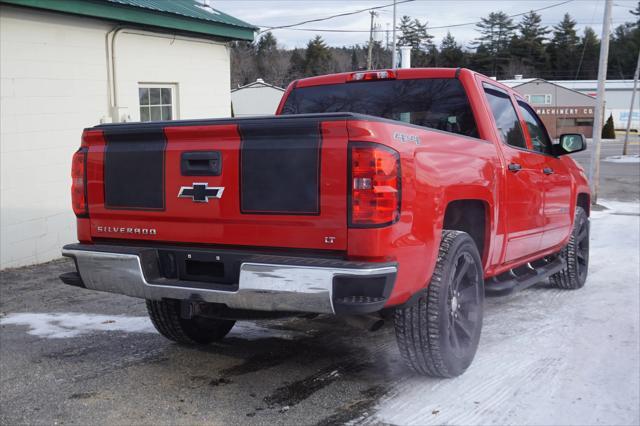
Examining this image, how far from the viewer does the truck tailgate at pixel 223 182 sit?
3.66 metres

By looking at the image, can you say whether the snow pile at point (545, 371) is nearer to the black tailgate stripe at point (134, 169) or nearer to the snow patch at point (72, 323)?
the black tailgate stripe at point (134, 169)

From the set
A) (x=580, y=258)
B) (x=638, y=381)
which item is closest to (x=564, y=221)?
(x=580, y=258)

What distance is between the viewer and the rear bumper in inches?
139

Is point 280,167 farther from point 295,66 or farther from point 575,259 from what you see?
point 295,66

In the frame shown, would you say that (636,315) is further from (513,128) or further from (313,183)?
(313,183)

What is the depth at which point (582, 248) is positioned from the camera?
7566 mm

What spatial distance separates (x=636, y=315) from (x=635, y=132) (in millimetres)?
65576

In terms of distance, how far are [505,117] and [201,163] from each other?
9.33 ft

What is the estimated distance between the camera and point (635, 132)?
6538 cm

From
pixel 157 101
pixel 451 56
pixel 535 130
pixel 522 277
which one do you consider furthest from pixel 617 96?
pixel 522 277

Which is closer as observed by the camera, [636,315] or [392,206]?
[392,206]

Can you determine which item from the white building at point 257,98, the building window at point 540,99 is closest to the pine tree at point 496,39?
the building window at point 540,99

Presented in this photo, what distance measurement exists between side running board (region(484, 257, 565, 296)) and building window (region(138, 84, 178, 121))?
22.6 ft

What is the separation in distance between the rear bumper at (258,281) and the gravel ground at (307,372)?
72 centimetres
